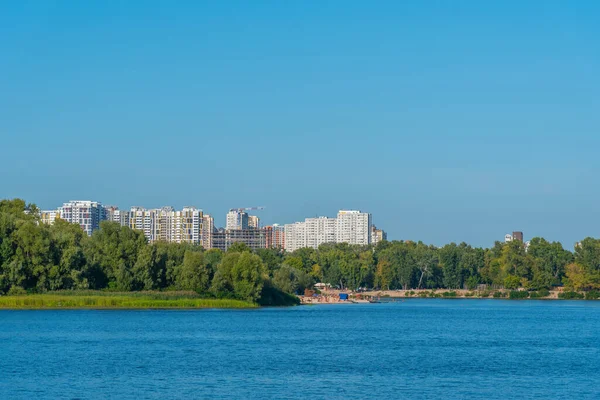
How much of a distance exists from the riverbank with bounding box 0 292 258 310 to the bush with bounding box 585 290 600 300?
66.9m

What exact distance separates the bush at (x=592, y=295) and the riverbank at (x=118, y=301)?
220ft

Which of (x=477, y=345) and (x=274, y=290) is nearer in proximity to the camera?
(x=477, y=345)

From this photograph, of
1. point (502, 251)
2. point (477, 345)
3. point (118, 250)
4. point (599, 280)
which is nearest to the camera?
point (477, 345)

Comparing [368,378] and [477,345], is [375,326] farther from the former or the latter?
[368,378]

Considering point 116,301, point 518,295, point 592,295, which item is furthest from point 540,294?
point 116,301

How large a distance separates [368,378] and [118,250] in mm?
47032

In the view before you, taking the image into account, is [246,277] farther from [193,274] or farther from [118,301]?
[118,301]

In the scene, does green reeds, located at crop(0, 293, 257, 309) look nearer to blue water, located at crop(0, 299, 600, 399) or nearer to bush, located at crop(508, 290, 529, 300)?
blue water, located at crop(0, 299, 600, 399)

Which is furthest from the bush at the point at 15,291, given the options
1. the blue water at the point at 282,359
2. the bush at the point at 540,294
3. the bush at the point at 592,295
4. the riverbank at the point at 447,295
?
the bush at the point at 592,295

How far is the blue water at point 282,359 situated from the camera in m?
32.5

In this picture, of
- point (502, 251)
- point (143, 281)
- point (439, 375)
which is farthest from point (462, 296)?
point (439, 375)

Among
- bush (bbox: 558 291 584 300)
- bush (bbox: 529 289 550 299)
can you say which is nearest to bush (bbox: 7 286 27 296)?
bush (bbox: 529 289 550 299)

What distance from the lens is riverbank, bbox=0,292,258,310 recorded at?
71688 millimetres

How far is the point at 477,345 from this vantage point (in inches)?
1983
